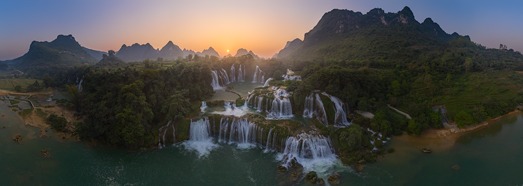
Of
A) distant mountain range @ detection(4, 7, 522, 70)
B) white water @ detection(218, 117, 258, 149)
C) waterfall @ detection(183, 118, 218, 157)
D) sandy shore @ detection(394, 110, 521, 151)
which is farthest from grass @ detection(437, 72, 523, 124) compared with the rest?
waterfall @ detection(183, 118, 218, 157)

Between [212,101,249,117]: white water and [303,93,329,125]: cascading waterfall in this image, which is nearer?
[212,101,249,117]: white water

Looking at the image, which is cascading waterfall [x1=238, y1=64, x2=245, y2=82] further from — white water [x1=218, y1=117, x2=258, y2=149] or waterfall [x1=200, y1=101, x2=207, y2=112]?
white water [x1=218, y1=117, x2=258, y2=149]

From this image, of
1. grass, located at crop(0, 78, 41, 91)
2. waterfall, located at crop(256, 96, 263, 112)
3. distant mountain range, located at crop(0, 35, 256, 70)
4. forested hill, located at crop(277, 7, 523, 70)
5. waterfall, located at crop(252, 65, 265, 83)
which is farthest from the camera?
distant mountain range, located at crop(0, 35, 256, 70)

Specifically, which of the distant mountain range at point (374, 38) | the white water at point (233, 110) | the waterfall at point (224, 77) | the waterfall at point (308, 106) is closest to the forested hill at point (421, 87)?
the waterfall at point (308, 106)

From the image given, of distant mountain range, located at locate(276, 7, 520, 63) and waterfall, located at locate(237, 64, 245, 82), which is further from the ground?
distant mountain range, located at locate(276, 7, 520, 63)

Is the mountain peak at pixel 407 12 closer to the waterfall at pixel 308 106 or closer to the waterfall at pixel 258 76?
the waterfall at pixel 258 76

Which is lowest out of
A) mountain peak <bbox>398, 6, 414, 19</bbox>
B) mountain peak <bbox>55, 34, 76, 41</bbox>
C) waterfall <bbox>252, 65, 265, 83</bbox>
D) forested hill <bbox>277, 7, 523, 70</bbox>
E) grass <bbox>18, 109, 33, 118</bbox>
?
grass <bbox>18, 109, 33, 118</bbox>

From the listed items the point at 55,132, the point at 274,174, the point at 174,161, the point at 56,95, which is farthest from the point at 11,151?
the point at 56,95
